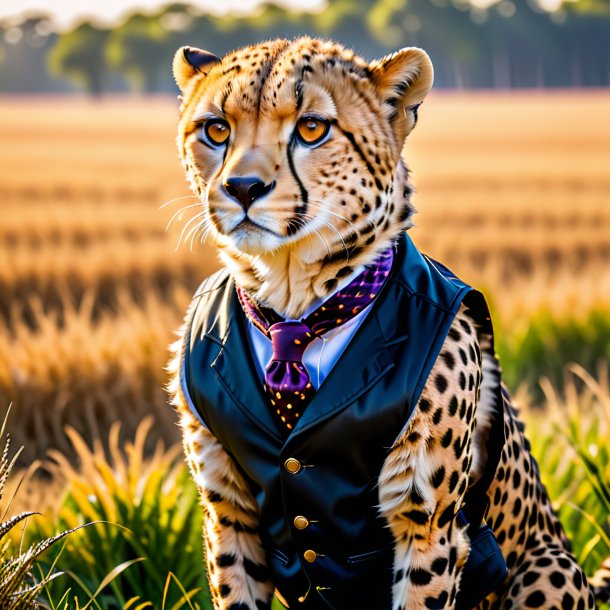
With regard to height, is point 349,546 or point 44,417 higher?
point 349,546

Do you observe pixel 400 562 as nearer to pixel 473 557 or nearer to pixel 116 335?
pixel 473 557

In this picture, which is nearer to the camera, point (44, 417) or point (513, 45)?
point (44, 417)

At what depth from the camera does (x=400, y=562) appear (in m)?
2.17

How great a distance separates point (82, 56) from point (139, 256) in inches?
1815

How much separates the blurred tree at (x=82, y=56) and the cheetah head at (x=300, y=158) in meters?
52.4

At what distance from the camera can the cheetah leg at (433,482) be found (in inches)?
82.2

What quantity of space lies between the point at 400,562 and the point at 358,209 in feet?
2.56

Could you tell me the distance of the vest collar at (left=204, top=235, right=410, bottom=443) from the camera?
2.07 metres

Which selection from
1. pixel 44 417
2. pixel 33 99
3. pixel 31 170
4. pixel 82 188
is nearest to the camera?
pixel 44 417

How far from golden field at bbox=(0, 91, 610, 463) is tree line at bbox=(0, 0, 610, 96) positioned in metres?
21.7

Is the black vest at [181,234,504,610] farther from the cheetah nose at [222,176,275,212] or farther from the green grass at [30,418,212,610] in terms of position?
the green grass at [30,418,212,610]

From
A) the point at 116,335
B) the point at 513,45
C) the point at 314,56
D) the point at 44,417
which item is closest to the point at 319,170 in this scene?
the point at 314,56

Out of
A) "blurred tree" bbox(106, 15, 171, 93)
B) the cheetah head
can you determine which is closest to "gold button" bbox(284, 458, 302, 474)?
the cheetah head

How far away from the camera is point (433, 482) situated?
2104 mm
